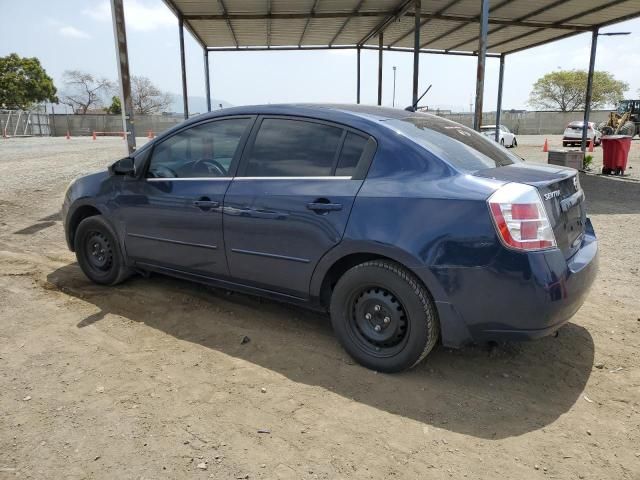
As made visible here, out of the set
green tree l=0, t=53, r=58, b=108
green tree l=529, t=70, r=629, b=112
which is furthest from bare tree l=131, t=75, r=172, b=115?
green tree l=529, t=70, r=629, b=112

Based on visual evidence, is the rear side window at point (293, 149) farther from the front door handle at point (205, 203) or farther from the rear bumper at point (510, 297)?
the rear bumper at point (510, 297)

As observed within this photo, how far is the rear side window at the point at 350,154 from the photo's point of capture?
125 inches

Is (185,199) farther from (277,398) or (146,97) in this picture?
(146,97)

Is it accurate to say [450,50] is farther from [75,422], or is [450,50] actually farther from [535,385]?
[75,422]

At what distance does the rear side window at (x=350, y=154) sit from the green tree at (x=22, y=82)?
5507 cm

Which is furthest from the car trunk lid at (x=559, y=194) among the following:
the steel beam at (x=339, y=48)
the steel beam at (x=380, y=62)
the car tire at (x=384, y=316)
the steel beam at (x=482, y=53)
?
the steel beam at (x=339, y=48)

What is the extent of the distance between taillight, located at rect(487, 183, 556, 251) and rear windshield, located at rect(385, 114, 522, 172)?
0.36 m

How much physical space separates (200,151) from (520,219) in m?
2.55

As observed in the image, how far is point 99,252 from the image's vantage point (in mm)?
4629

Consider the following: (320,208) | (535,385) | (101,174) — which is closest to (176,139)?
(101,174)

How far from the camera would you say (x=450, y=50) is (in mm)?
15680

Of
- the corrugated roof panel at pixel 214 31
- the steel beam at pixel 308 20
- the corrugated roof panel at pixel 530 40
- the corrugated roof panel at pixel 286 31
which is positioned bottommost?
the corrugated roof panel at pixel 214 31

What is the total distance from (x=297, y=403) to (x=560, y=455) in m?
1.39

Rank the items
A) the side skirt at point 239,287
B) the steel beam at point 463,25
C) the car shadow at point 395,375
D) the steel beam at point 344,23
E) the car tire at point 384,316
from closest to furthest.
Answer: the car shadow at point 395,375
the car tire at point 384,316
the side skirt at point 239,287
the steel beam at point 463,25
the steel beam at point 344,23
